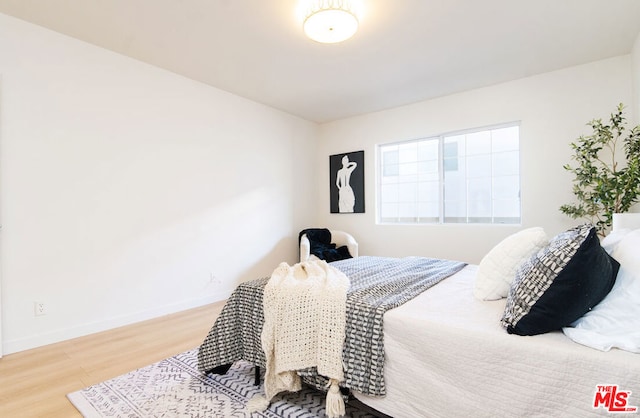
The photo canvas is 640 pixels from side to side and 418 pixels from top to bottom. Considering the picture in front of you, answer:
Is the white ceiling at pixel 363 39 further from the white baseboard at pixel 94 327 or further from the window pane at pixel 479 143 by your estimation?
the white baseboard at pixel 94 327

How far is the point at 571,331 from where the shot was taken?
109 cm

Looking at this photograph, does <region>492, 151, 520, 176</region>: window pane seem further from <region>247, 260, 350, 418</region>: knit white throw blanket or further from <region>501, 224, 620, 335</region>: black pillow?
<region>247, 260, 350, 418</region>: knit white throw blanket

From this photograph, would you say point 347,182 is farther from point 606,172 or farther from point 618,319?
point 618,319

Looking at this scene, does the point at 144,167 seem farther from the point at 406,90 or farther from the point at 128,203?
the point at 406,90

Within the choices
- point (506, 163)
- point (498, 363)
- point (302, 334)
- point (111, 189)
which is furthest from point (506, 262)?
point (111, 189)

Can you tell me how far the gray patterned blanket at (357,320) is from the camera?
1341 millimetres

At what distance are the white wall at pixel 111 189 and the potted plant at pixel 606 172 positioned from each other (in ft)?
11.9

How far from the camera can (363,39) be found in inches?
107

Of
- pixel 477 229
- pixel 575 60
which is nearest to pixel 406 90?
pixel 575 60

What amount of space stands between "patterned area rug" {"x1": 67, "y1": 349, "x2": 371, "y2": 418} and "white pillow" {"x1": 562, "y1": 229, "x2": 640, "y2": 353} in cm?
105

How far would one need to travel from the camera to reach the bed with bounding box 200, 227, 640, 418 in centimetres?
95

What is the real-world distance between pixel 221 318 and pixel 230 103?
2917 millimetres

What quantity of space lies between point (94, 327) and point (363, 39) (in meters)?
3.49

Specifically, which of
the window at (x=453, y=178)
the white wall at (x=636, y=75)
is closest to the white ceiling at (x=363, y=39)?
the white wall at (x=636, y=75)
